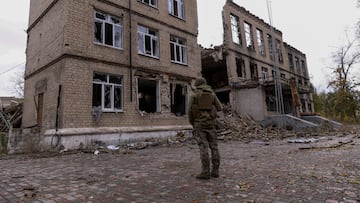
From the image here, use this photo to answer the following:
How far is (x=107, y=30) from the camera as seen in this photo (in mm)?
11203

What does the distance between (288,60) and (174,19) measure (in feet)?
64.0

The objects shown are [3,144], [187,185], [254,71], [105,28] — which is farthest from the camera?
[254,71]

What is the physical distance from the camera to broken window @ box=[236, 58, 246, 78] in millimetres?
20759

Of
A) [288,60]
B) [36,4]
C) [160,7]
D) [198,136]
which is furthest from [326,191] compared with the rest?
[288,60]

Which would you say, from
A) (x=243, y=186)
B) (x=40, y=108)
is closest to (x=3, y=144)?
(x=40, y=108)

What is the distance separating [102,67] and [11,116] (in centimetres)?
760

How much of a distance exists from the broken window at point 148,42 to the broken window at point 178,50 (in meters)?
1.26

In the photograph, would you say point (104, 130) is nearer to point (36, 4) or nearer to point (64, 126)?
point (64, 126)

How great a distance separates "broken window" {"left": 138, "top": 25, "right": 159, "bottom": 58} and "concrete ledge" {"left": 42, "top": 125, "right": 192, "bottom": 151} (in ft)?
13.9

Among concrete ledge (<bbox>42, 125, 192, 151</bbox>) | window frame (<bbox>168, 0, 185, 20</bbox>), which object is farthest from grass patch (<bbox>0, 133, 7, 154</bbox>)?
window frame (<bbox>168, 0, 185, 20</bbox>)

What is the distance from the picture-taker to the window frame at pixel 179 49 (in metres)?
14.2

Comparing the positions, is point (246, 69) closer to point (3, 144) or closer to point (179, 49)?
point (179, 49)

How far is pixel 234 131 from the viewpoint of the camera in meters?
14.8

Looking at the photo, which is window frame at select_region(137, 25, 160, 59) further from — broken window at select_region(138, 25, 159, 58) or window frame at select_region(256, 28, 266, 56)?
window frame at select_region(256, 28, 266, 56)
